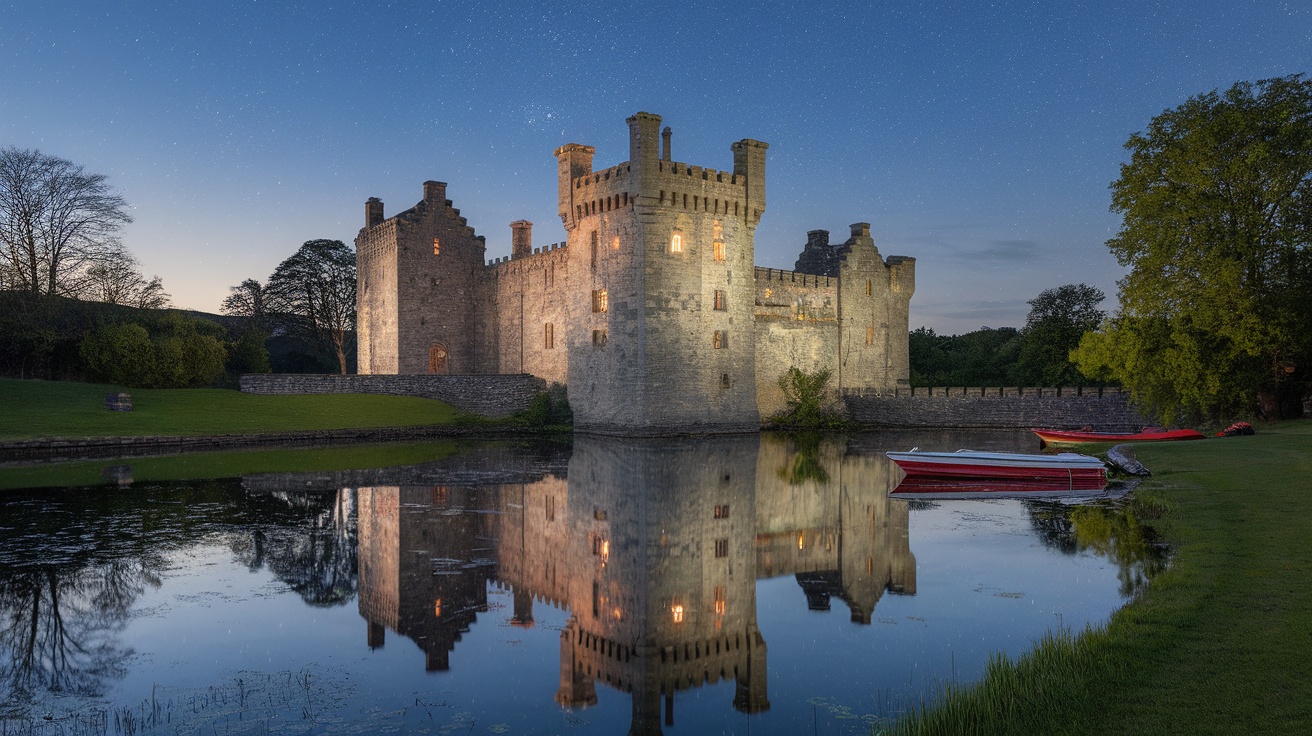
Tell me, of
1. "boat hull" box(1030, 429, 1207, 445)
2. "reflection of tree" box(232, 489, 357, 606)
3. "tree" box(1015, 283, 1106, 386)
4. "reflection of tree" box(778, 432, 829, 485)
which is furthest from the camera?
"tree" box(1015, 283, 1106, 386)

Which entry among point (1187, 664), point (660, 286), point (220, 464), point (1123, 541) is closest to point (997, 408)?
point (660, 286)

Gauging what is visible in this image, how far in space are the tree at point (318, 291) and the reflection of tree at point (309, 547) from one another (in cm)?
4516

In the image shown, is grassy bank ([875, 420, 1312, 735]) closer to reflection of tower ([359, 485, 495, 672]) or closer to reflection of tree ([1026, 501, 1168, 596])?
reflection of tree ([1026, 501, 1168, 596])

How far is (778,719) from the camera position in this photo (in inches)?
233

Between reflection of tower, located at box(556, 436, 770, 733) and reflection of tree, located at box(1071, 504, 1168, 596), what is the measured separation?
13.5ft

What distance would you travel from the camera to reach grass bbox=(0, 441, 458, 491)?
729 inches

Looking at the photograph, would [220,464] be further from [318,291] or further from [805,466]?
[318,291]

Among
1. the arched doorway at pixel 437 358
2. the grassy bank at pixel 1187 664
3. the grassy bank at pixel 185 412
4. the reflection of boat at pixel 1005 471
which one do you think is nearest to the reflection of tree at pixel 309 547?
the grassy bank at pixel 1187 664

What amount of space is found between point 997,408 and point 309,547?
32.9 meters

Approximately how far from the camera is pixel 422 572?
32.9 ft

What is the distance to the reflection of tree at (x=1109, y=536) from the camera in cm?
965

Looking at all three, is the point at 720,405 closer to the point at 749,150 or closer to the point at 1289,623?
the point at 749,150

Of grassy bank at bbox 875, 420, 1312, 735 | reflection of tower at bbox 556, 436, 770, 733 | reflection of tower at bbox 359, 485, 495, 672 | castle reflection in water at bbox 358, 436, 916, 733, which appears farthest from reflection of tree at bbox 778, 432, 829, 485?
grassy bank at bbox 875, 420, 1312, 735

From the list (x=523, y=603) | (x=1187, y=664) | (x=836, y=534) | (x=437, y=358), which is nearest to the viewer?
(x=1187, y=664)
